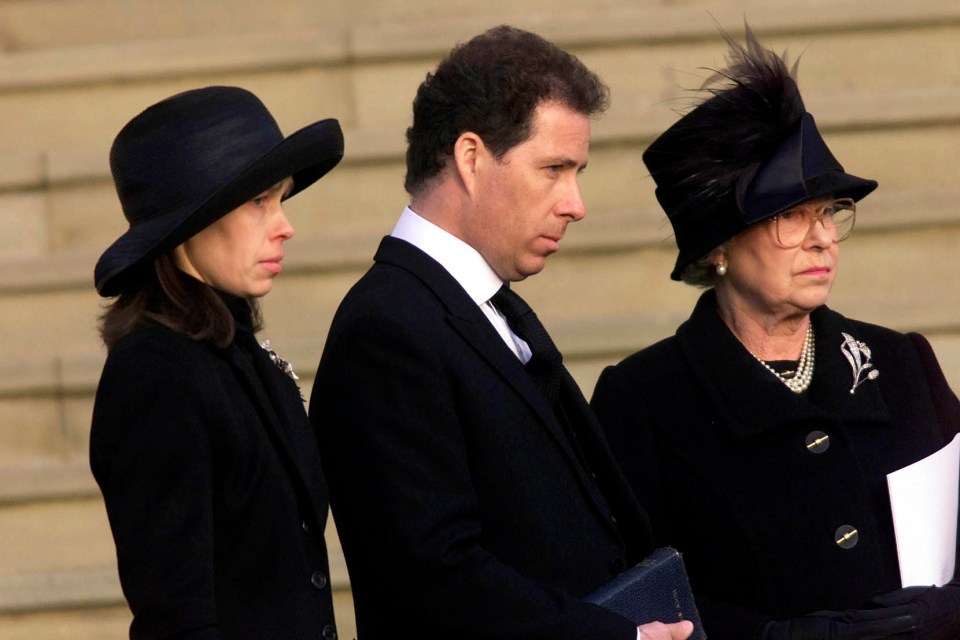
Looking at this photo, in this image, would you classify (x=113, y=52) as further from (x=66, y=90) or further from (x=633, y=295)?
(x=633, y=295)

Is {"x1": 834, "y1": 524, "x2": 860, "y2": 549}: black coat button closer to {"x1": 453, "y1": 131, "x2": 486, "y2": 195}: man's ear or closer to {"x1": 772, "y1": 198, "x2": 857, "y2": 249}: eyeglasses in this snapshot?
{"x1": 772, "y1": 198, "x2": 857, "y2": 249}: eyeglasses

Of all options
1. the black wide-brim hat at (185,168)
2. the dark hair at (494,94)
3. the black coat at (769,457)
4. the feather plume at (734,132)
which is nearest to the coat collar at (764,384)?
the black coat at (769,457)

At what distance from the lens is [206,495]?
2.54m

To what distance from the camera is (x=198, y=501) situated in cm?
252

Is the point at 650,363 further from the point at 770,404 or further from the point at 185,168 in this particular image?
the point at 185,168

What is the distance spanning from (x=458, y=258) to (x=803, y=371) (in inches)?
38.6

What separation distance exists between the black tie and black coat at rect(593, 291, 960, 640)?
18.3 inches

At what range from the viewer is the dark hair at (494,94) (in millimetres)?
2914

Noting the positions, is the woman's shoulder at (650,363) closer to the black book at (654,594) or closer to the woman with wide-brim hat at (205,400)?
the black book at (654,594)

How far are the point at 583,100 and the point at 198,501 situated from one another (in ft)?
3.61

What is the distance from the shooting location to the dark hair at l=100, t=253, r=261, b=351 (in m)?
2.69

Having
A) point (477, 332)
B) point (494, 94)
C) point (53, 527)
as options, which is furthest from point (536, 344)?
point (53, 527)

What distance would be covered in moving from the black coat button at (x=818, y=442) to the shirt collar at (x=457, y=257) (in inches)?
33.4

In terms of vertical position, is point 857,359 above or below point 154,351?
below
